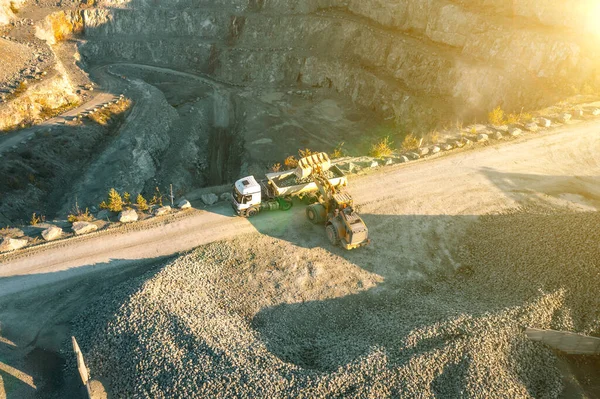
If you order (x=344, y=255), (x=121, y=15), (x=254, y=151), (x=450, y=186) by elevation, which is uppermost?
(x=121, y=15)

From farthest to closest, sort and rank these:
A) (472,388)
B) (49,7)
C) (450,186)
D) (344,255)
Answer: (49,7) < (450,186) < (344,255) < (472,388)

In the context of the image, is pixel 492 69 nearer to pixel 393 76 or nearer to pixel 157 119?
pixel 393 76

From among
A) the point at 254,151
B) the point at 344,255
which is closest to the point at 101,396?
the point at 344,255

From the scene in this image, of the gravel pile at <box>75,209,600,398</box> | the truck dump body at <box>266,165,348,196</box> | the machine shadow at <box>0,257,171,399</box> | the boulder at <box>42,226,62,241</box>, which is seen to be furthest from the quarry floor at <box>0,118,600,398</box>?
the truck dump body at <box>266,165,348,196</box>

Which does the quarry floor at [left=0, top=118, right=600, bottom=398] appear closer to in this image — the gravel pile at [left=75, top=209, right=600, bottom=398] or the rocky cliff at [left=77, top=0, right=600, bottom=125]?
the gravel pile at [left=75, top=209, right=600, bottom=398]

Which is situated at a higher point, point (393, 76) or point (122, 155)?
point (393, 76)

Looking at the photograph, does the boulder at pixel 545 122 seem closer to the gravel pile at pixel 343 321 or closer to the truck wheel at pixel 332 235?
the gravel pile at pixel 343 321

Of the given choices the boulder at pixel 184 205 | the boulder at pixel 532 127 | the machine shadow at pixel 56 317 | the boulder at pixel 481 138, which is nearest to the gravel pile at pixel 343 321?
the machine shadow at pixel 56 317

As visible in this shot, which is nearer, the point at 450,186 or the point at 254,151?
the point at 450,186
